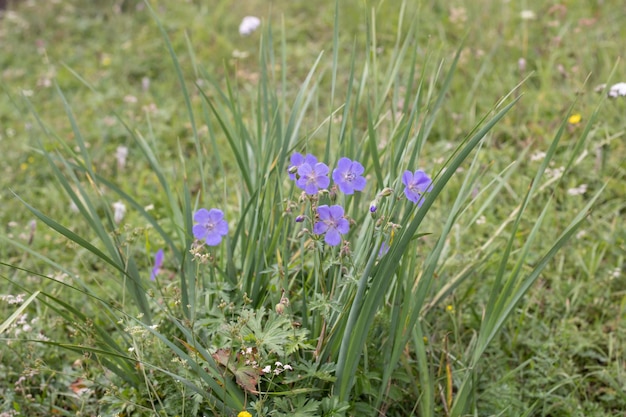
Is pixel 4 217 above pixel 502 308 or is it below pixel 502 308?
above

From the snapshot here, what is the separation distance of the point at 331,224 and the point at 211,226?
30cm

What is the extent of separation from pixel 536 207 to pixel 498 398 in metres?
0.96

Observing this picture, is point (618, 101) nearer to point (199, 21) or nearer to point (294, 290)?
point (294, 290)

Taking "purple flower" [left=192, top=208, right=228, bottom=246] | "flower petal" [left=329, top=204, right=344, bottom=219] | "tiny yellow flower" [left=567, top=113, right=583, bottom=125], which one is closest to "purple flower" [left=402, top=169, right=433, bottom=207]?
"flower petal" [left=329, top=204, right=344, bottom=219]

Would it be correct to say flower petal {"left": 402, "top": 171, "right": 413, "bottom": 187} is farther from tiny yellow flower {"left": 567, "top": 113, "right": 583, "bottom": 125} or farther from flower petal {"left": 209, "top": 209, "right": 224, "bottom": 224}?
tiny yellow flower {"left": 567, "top": 113, "right": 583, "bottom": 125}

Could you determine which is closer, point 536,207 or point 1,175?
point 536,207

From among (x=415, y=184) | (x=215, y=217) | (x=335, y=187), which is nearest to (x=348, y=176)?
(x=335, y=187)

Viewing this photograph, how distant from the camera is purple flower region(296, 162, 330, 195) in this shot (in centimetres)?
132

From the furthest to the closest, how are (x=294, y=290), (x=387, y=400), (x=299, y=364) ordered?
(x=294, y=290) → (x=387, y=400) → (x=299, y=364)

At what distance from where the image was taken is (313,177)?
4.36 feet

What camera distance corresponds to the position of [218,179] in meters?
2.79

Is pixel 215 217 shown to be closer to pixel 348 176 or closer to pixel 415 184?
pixel 348 176

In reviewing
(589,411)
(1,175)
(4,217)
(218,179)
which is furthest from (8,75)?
(589,411)

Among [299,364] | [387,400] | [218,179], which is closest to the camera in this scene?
[299,364]
